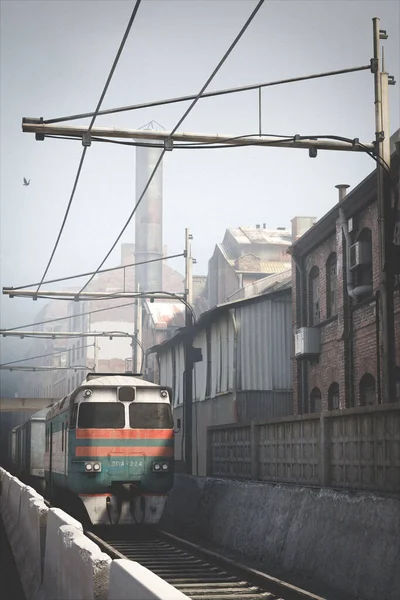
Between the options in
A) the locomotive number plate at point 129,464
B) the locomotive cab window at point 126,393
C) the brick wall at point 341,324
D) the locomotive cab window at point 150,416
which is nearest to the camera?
the locomotive number plate at point 129,464

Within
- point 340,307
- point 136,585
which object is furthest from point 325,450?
point 340,307

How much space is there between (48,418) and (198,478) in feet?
18.9

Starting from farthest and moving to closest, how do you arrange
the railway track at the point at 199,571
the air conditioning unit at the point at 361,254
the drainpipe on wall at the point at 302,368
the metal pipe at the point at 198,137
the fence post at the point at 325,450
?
the drainpipe on wall at the point at 302,368 < the air conditioning unit at the point at 361,254 < the metal pipe at the point at 198,137 < the fence post at the point at 325,450 < the railway track at the point at 199,571

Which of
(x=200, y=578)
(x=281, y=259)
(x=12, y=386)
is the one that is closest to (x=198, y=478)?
(x=200, y=578)

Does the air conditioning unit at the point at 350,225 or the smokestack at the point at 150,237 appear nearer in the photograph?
the air conditioning unit at the point at 350,225

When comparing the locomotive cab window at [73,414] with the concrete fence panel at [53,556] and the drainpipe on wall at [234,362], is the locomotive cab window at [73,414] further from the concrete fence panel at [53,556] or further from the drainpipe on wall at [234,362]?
the drainpipe on wall at [234,362]

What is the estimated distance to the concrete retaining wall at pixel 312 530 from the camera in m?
11.0

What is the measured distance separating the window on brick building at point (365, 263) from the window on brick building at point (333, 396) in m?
3.62

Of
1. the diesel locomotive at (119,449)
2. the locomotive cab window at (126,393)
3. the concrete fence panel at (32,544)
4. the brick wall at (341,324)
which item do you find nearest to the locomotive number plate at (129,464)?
the diesel locomotive at (119,449)

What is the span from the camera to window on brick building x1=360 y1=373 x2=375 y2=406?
78.9ft

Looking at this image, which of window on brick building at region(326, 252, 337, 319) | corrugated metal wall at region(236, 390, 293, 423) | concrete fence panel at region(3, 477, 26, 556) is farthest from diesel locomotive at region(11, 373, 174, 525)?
corrugated metal wall at region(236, 390, 293, 423)

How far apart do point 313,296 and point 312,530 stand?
16703 mm

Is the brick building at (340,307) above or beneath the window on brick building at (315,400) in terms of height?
above

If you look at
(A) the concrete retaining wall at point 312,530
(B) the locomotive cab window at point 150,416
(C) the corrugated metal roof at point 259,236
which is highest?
(C) the corrugated metal roof at point 259,236
